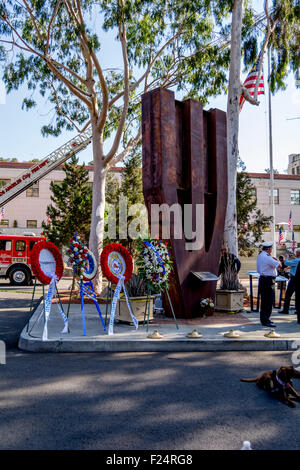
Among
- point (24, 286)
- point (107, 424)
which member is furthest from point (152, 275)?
point (24, 286)

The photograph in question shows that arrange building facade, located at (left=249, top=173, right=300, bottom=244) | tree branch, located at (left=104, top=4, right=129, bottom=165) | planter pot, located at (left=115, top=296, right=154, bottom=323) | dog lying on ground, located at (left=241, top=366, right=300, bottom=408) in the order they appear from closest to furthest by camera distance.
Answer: dog lying on ground, located at (left=241, top=366, right=300, bottom=408) → planter pot, located at (left=115, top=296, right=154, bottom=323) → tree branch, located at (left=104, top=4, right=129, bottom=165) → building facade, located at (left=249, top=173, right=300, bottom=244)

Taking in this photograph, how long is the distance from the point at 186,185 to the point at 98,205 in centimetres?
546

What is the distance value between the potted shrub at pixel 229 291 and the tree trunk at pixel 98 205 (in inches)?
202

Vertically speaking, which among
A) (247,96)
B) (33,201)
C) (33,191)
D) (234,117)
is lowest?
(33,201)

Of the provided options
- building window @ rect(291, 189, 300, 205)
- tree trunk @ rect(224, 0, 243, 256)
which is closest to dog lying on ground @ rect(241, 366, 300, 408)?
tree trunk @ rect(224, 0, 243, 256)

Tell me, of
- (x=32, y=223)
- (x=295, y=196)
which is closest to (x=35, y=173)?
(x=32, y=223)

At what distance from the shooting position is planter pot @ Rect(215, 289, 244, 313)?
11195 millimetres

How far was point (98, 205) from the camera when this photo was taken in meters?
15.0

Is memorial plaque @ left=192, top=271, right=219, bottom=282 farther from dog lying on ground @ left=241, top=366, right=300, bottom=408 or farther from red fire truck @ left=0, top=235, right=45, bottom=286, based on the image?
red fire truck @ left=0, top=235, right=45, bottom=286

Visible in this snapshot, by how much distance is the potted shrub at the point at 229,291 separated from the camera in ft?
36.8

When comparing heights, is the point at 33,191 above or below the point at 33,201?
above

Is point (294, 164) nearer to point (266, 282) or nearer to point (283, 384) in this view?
point (266, 282)

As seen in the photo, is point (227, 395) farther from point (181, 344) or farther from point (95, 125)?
point (95, 125)

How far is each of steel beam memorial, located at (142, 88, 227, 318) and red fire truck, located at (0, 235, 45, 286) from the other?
1290cm
